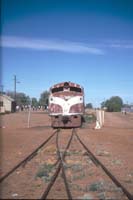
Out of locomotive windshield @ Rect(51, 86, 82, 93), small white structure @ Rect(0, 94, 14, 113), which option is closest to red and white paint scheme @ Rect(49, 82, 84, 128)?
locomotive windshield @ Rect(51, 86, 82, 93)

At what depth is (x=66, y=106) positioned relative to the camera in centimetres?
3144

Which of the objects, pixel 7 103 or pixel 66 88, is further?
pixel 7 103

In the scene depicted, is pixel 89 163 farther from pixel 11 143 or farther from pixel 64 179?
pixel 11 143

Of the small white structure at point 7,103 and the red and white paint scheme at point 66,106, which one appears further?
the small white structure at point 7,103

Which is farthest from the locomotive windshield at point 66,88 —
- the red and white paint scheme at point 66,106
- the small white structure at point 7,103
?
the small white structure at point 7,103

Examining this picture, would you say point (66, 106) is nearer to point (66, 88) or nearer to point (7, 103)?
point (66, 88)

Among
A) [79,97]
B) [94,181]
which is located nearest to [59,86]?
[79,97]

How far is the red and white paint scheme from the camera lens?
31344 millimetres

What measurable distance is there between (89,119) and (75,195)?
40.7 metres

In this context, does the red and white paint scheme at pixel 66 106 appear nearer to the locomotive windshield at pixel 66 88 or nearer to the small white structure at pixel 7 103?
the locomotive windshield at pixel 66 88

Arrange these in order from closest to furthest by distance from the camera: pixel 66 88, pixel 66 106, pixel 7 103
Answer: pixel 66 106
pixel 66 88
pixel 7 103

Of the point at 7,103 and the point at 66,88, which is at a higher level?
the point at 7,103

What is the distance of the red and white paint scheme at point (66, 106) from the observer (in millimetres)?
31344

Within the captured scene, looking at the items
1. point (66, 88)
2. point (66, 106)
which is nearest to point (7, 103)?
point (66, 88)
